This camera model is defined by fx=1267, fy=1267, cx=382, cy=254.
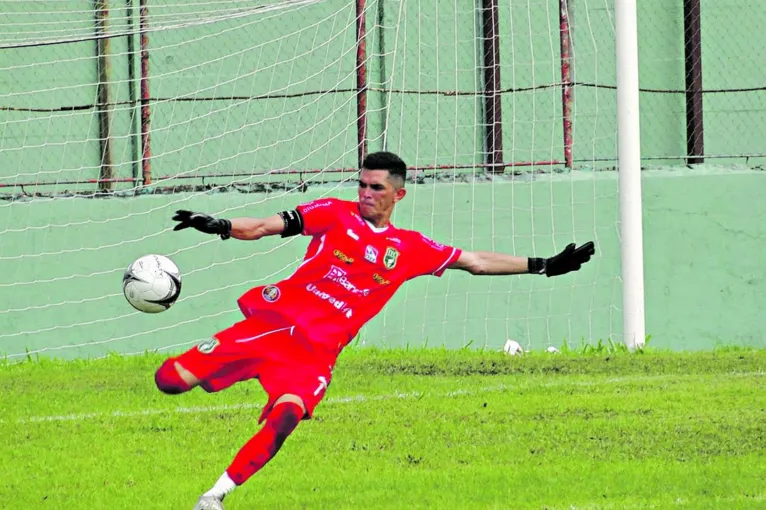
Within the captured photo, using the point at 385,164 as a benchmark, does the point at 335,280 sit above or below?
below

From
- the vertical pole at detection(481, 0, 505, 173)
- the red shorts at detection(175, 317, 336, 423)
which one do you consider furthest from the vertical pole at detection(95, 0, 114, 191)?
the red shorts at detection(175, 317, 336, 423)

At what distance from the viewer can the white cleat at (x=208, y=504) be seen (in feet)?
16.7

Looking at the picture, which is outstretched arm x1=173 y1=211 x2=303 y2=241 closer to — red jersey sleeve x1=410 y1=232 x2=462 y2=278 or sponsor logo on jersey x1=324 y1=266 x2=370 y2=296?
sponsor logo on jersey x1=324 y1=266 x2=370 y2=296

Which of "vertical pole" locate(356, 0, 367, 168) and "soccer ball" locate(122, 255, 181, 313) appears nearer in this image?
"soccer ball" locate(122, 255, 181, 313)

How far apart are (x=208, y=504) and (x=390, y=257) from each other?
1585mm

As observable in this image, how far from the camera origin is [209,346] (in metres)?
5.91

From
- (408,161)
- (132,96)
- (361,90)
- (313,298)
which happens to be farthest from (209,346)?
(132,96)

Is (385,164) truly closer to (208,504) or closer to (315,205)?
(315,205)

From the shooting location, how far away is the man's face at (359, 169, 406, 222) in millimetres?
6070

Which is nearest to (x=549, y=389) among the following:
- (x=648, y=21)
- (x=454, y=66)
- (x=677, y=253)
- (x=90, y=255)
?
(x=677, y=253)

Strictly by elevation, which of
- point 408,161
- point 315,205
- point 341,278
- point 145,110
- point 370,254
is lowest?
point 341,278

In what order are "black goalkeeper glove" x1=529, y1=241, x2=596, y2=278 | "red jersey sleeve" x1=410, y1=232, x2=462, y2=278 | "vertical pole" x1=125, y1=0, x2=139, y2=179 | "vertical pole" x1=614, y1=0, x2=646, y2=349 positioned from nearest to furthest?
"red jersey sleeve" x1=410, y1=232, x2=462, y2=278 < "black goalkeeper glove" x1=529, y1=241, x2=596, y2=278 < "vertical pole" x1=614, y1=0, x2=646, y2=349 < "vertical pole" x1=125, y1=0, x2=139, y2=179

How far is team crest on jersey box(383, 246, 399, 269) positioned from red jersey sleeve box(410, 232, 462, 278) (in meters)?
0.14

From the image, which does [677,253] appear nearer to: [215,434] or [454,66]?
[454,66]
